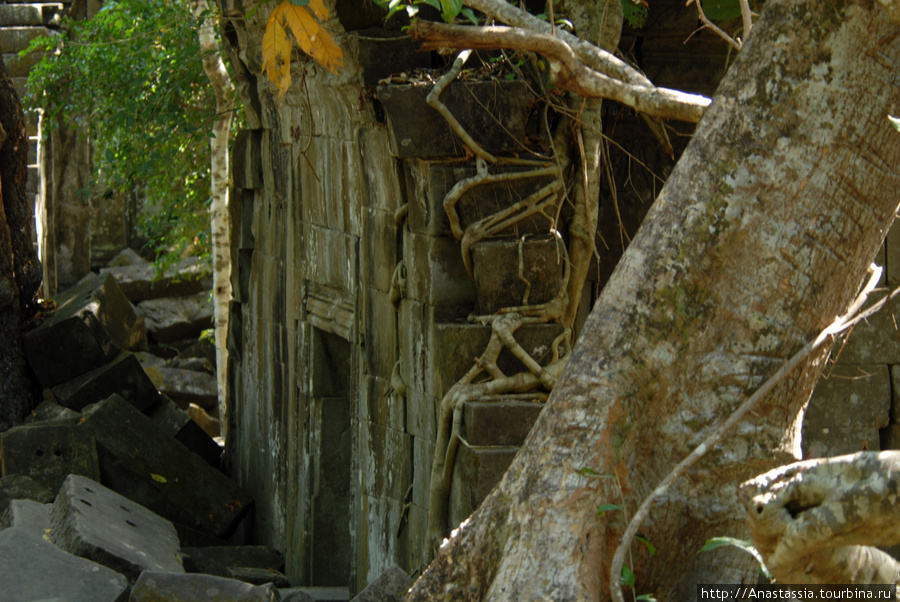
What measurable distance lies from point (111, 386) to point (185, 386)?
5065mm

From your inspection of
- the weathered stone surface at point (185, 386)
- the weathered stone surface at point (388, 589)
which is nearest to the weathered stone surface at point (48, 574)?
the weathered stone surface at point (388, 589)

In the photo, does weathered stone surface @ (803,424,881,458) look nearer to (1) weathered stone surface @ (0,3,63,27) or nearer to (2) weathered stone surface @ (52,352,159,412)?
(2) weathered stone surface @ (52,352,159,412)

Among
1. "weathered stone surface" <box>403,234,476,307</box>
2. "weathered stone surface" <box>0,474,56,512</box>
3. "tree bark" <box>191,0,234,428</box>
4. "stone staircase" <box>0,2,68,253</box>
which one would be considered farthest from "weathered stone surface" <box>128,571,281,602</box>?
"stone staircase" <box>0,2,68,253</box>

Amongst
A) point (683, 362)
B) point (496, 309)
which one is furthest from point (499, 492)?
point (496, 309)

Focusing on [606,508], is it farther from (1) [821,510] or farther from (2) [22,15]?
(2) [22,15]

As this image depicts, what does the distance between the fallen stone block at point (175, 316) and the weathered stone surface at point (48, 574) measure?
496 inches

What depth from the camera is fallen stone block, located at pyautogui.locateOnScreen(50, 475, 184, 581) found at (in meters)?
4.46

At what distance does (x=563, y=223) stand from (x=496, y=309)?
54 centimetres

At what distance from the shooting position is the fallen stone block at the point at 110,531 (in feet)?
14.6

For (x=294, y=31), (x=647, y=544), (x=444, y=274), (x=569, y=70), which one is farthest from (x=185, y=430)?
(x=647, y=544)

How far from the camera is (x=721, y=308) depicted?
224 cm

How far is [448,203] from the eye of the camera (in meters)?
4.43

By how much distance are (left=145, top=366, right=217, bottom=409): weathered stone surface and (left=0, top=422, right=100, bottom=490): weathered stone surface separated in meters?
6.69

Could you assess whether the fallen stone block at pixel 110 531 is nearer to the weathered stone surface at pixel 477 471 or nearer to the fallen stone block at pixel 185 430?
the weathered stone surface at pixel 477 471
